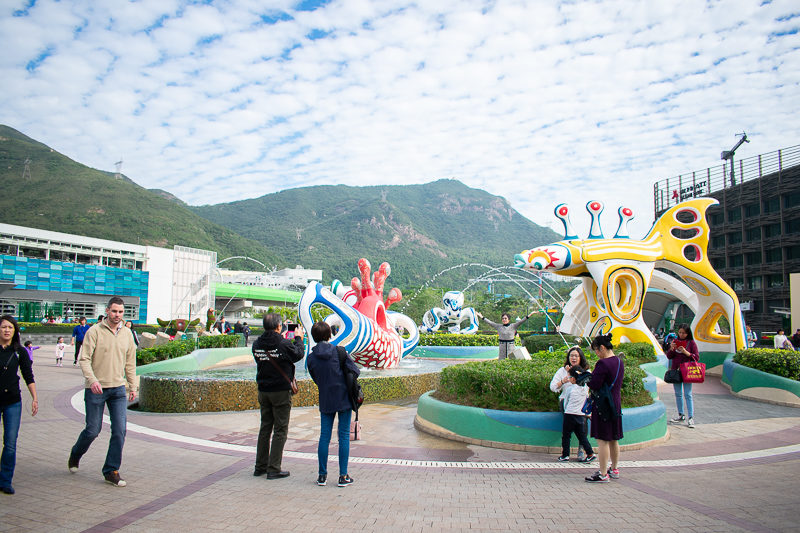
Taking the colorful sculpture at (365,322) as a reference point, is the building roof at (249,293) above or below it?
above

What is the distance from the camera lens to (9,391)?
501cm

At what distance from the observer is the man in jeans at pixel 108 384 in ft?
17.1

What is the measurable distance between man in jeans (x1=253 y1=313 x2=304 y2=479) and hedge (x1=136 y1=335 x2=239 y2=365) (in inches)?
372

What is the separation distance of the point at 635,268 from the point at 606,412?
11213 millimetres

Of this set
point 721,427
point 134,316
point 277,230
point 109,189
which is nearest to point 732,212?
point 721,427

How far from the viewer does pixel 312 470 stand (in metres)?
5.92

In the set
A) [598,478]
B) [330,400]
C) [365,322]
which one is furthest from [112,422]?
[365,322]

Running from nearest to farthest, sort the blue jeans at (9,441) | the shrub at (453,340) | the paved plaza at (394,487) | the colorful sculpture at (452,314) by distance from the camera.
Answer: the paved plaza at (394,487) < the blue jeans at (9,441) < the shrub at (453,340) < the colorful sculpture at (452,314)

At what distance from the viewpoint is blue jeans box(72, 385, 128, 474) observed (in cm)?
521

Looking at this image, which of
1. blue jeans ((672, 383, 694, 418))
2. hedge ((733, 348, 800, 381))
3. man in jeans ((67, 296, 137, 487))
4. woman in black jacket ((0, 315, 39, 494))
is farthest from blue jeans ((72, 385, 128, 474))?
hedge ((733, 348, 800, 381))

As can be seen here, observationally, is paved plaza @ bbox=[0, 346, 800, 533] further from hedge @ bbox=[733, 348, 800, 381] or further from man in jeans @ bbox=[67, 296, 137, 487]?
hedge @ bbox=[733, 348, 800, 381]

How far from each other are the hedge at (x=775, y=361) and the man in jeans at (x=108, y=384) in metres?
12.5

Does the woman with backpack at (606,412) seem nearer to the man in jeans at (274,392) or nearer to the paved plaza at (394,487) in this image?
the paved plaza at (394,487)

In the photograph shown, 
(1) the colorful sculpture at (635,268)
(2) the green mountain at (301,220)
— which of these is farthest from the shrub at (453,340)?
(2) the green mountain at (301,220)
